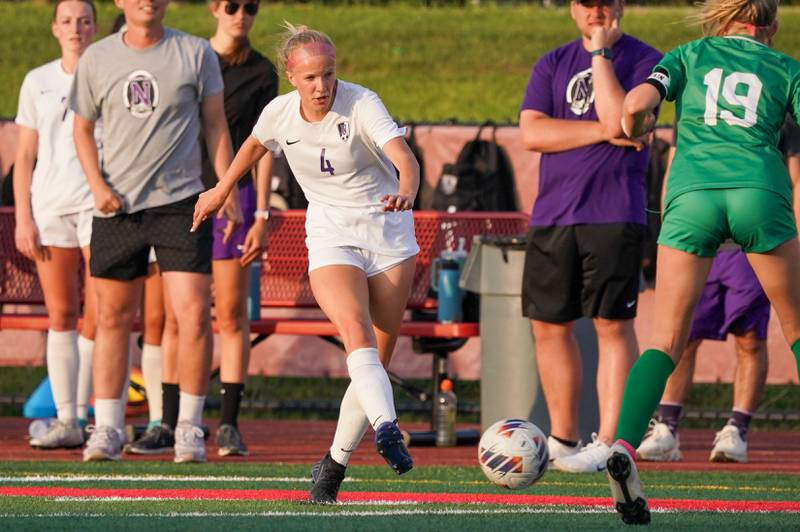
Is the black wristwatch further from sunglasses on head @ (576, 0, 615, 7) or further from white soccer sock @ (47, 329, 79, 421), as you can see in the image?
white soccer sock @ (47, 329, 79, 421)

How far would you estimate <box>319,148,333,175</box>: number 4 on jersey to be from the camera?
7523 mm

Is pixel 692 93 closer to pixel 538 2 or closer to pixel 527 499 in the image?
pixel 527 499

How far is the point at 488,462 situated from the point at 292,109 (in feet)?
5.79

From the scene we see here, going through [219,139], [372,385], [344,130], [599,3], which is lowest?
[372,385]

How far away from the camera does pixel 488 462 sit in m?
7.40

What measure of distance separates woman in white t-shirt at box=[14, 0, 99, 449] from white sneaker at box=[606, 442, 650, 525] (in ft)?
16.7

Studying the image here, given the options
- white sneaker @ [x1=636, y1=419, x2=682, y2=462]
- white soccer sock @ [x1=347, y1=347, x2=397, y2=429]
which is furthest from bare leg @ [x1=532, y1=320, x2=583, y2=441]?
white soccer sock @ [x1=347, y1=347, x2=397, y2=429]

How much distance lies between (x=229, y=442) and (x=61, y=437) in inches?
42.3

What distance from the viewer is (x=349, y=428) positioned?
23.8ft

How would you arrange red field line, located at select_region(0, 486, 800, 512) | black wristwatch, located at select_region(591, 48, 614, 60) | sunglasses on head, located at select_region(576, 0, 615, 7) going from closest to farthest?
red field line, located at select_region(0, 486, 800, 512)
black wristwatch, located at select_region(591, 48, 614, 60)
sunglasses on head, located at select_region(576, 0, 615, 7)

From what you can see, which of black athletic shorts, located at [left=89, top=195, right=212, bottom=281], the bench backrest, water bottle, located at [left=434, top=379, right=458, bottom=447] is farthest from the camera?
the bench backrest

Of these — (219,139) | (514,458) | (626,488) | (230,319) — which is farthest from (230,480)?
(626,488)

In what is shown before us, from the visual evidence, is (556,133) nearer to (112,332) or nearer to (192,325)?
(192,325)

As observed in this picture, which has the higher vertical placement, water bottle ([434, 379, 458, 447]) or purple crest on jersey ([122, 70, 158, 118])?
purple crest on jersey ([122, 70, 158, 118])
